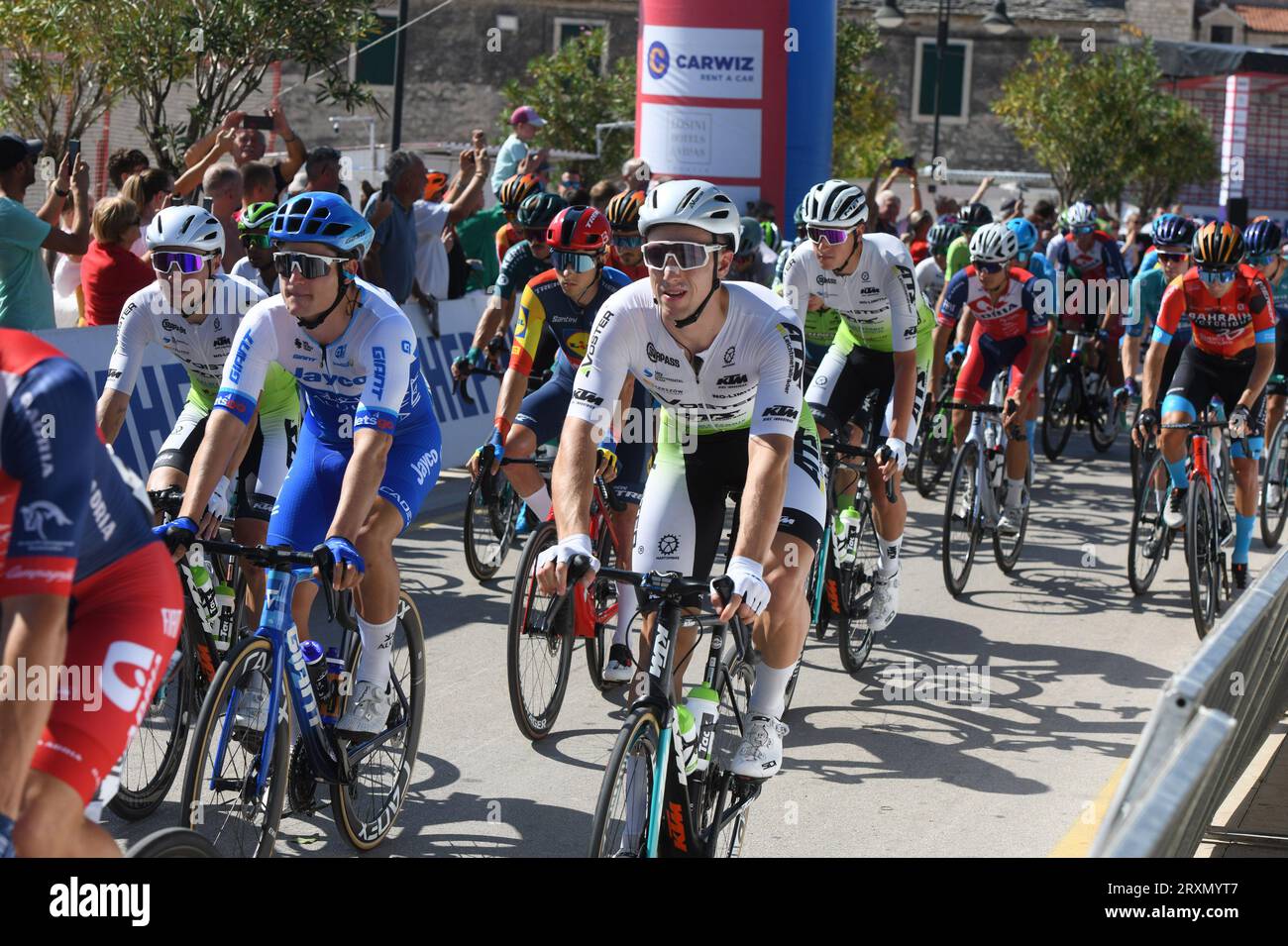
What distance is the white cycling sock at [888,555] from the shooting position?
7.93 m

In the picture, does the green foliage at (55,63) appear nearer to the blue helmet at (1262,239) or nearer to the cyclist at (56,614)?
the blue helmet at (1262,239)

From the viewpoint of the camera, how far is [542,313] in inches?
314

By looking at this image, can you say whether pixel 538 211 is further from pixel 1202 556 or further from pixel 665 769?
pixel 665 769

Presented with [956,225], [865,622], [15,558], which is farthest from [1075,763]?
[956,225]

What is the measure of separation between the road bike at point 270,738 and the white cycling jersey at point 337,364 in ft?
2.05

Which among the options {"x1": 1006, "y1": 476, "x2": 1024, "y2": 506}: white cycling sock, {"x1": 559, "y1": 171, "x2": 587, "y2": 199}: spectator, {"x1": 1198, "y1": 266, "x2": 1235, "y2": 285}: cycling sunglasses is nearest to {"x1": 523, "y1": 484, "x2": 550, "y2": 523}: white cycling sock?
{"x1": 1006, "y1": 476, "x2": 1024, "y2": 506}: white cycling sock

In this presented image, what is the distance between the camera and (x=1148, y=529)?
973 cm

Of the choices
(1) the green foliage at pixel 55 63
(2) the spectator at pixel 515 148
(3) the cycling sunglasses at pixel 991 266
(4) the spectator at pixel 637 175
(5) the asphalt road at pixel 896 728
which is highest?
(1) the green foliage at pixel 55 63

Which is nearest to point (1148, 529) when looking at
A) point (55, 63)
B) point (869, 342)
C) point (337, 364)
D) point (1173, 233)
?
point (1173, 233)

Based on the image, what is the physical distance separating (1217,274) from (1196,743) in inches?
257

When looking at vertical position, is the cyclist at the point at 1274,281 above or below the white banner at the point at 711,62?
below

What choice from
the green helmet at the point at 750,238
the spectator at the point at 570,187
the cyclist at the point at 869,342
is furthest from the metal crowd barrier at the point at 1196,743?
the spectator at the point at 570,187
